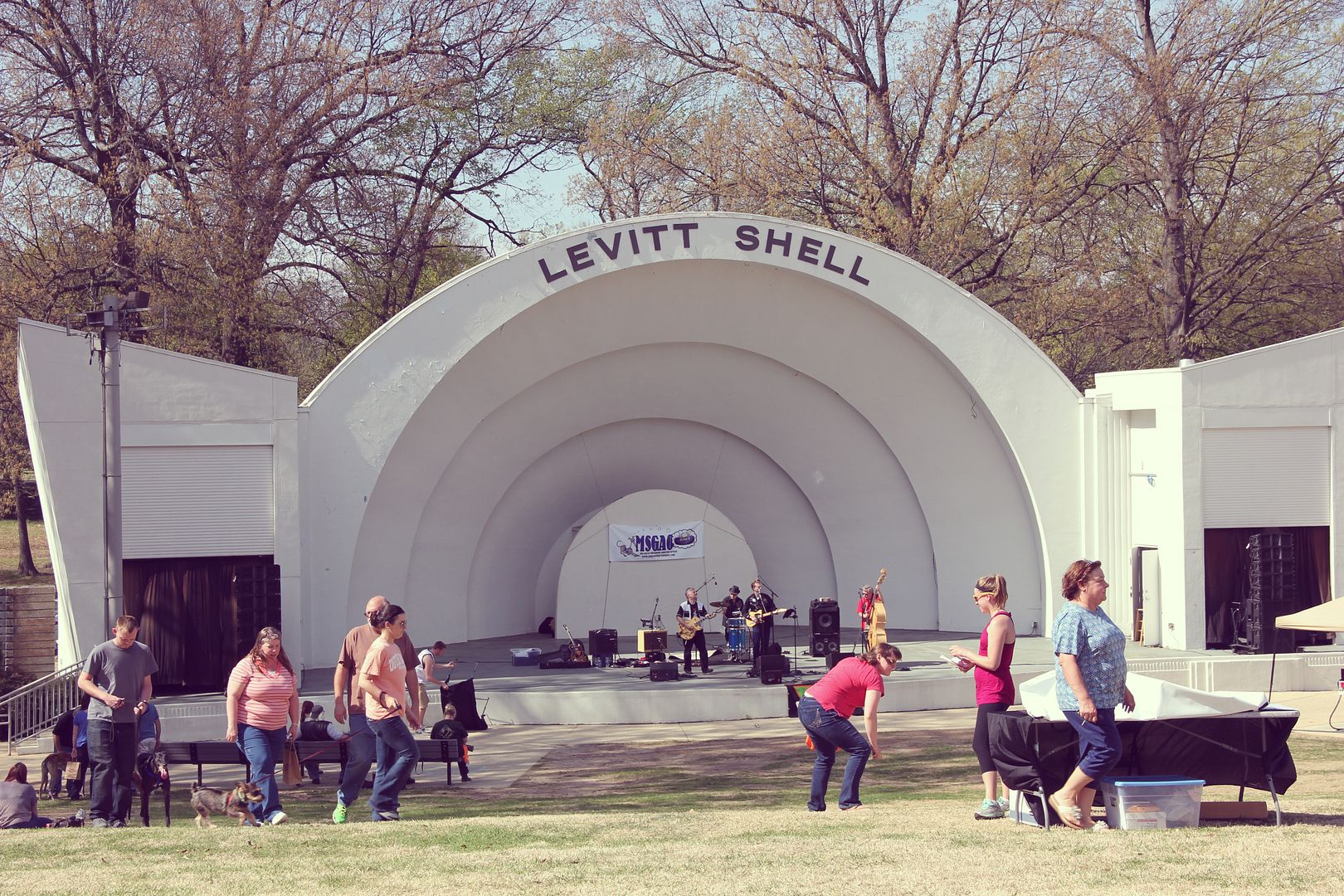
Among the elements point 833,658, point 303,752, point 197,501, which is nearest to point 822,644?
point 833,658

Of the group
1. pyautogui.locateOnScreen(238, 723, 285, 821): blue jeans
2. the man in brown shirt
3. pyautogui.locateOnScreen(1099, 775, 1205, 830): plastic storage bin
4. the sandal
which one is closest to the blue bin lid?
pyautogui.locateOnScreen(1099, 775, 1205, 830): plastic storage bin

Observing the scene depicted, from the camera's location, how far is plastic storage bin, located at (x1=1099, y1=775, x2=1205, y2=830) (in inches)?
300

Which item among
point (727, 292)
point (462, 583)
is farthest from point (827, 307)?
point (462, 583)

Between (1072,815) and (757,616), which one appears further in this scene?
(757,616)

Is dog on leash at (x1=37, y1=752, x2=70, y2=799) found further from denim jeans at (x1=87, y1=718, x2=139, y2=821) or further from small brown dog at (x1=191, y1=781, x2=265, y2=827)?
small brown dog at (x1=191, y1=781, x2=265, y2=827)

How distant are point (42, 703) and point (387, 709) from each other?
1049 cm

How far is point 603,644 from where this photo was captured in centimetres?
2028

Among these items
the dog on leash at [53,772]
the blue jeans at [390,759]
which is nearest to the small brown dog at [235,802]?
the blue jeans at [390,759]

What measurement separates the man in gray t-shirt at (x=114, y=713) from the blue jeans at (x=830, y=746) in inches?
188

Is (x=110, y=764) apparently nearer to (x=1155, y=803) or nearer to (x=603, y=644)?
(x=1155, y=803)

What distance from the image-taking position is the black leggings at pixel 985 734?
8.23 metres

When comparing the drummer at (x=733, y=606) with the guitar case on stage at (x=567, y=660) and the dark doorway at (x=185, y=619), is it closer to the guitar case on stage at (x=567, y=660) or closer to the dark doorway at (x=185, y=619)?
the guitar case on stage at (x=567, y=660)

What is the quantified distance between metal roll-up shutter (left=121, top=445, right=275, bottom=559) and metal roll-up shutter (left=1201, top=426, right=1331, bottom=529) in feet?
46.7

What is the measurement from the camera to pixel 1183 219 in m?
30.0
